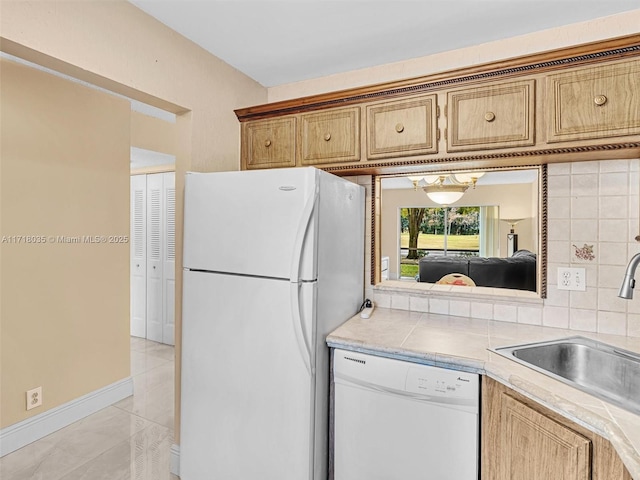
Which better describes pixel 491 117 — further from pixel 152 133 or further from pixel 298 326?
pixel 152 133

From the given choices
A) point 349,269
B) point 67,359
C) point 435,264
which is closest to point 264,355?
point 349,269

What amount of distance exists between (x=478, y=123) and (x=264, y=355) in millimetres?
1487

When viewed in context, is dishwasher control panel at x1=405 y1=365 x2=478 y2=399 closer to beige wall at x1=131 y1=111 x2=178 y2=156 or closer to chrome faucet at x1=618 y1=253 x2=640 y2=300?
chrome faucet at x1=618 y1=253 x2=640 y2=300

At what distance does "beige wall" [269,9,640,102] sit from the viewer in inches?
68.1

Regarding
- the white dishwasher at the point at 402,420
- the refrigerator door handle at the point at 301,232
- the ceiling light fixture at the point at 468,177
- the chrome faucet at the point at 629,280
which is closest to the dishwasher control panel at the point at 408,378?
the white dishwasher at the point at 402,420

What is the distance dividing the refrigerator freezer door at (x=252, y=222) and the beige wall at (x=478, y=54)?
1015mm

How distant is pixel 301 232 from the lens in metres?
1.57

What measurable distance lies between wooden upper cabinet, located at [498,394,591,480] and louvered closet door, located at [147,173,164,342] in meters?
3.87

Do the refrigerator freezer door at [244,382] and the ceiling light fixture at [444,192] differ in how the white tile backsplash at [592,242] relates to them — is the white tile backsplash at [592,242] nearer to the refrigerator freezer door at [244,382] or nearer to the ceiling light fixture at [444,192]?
the ceiling light fixture at [444,192]

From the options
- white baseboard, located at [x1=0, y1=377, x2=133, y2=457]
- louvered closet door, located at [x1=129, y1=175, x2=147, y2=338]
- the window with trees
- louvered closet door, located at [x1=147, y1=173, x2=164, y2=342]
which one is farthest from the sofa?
louvered closet door, located at [x1=129, y1=175, x2=147, y2=338]

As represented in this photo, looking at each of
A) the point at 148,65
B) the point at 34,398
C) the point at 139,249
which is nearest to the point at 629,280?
the point at 148,65

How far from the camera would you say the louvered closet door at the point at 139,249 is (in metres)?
4.29

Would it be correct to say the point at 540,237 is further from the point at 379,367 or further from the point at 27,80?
the point at 27,80

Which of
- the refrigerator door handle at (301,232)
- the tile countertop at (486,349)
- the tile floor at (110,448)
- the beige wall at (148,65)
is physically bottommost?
the tile floor at (110,448)
